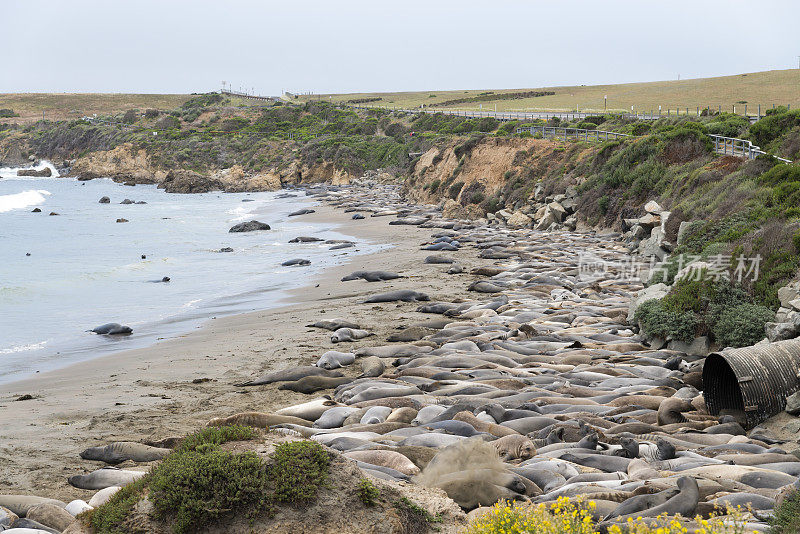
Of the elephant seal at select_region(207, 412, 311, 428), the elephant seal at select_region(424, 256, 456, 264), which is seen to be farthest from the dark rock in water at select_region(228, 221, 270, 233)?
the elephant seal at select_region(207, 412, 311, 428)

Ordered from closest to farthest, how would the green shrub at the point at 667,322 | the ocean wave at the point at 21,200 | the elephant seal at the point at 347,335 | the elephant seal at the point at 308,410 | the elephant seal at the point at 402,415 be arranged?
the elephant seal at the point at 402,415 < the elephant seal at the point at 308,410 < the green shrub at the point at 667,322 < the elephant seal at the point at 347,335 < the ocean wave at the point at 21,200

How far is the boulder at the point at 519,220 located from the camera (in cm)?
3472

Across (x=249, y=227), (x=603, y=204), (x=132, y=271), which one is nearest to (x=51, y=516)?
(x=132, y=271)

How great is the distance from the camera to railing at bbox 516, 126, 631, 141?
40.4 m

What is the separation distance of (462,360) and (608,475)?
17.9ft

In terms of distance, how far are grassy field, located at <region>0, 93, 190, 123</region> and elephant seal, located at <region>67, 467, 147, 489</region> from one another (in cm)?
14492

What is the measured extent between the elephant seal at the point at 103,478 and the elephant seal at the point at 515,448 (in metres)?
4.02

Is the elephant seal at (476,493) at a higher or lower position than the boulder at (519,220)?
higher

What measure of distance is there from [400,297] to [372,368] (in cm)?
659

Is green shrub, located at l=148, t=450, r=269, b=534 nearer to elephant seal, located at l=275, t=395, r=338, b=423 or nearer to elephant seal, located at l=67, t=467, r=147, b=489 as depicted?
elephant seal, located at l=67, t=467, r=147, b=489

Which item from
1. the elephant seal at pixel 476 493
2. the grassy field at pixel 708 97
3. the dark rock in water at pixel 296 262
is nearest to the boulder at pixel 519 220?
the dark rock in water at pixel 296 262

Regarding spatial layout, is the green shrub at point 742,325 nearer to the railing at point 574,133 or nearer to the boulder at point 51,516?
the boulder at point 51,516

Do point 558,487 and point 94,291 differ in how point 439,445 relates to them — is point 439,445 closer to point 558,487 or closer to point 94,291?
point 558,487

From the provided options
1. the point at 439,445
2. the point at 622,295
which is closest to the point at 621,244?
the point at 622,295
